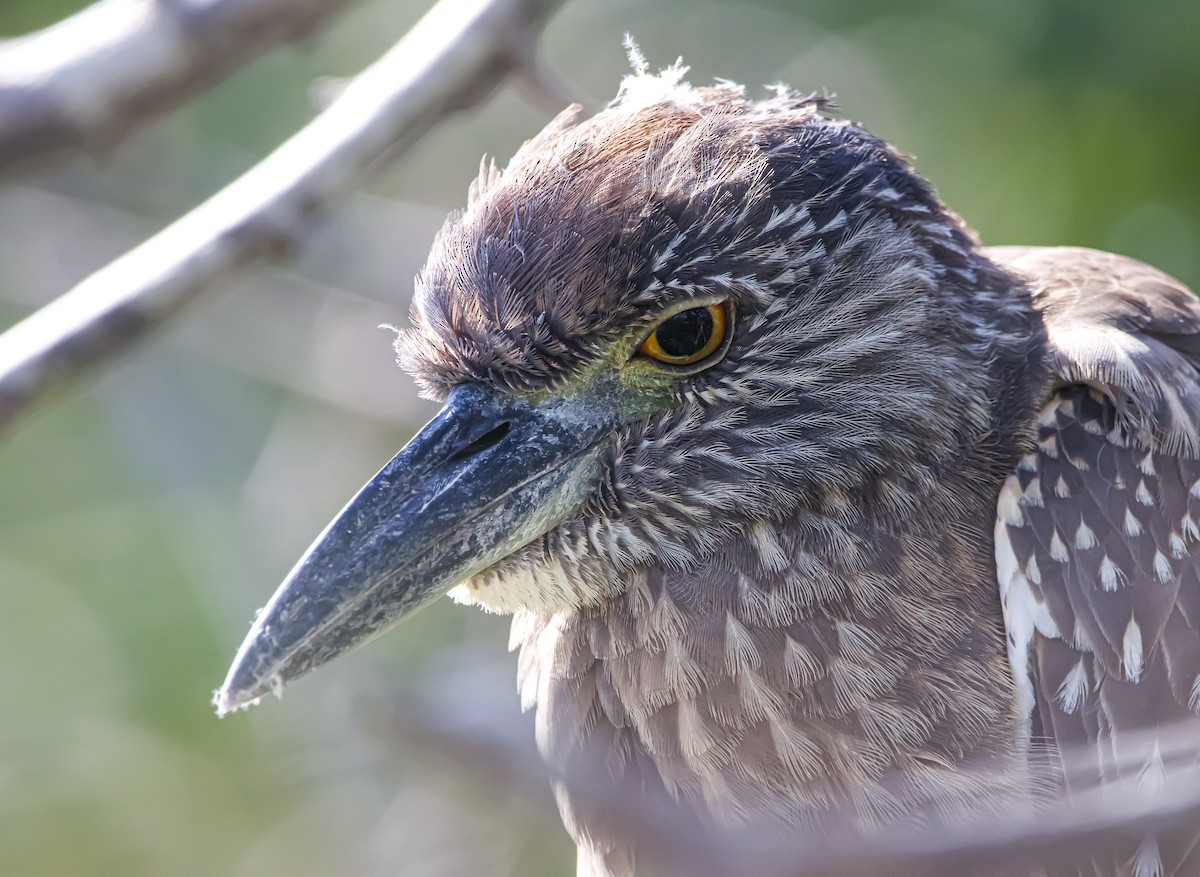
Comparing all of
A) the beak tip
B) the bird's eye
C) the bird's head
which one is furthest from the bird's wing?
the beak tip

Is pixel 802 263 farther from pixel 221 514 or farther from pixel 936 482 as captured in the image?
pixel 221 514

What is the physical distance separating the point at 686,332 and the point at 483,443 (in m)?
0.45

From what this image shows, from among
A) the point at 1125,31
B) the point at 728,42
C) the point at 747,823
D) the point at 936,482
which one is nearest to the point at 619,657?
the point at 747,823

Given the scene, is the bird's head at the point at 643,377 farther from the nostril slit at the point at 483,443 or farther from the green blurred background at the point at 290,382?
the green blurred background at the point at 290,382

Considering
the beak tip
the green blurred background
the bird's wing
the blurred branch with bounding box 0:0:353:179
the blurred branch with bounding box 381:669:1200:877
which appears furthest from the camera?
the green blurred background

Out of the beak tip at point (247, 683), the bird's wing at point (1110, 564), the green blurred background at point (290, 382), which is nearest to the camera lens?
the beak tip at point (247, 683)

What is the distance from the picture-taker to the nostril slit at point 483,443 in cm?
267

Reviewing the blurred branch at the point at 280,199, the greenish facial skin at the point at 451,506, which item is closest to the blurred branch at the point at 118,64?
the blurred branch at the point at 280,199

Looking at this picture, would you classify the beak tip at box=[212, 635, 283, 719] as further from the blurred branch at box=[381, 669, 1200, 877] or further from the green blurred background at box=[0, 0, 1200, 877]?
the green blurred background at box=[0, 0, 1200, 877]

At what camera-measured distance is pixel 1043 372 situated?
9.56 feet

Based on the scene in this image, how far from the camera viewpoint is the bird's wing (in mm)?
2602

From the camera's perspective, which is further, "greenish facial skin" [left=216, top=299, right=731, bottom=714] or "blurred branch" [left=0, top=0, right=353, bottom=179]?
"blurred branch" [left=0, top=0, right=353, bottom=179]

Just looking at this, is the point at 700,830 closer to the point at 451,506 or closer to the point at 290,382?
the point at 451,506

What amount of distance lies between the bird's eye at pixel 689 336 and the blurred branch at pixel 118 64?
1.23 meters
